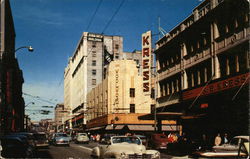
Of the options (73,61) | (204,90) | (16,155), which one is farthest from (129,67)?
(73,61)

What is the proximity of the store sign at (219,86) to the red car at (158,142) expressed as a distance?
5.01m

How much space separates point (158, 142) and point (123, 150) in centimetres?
1561

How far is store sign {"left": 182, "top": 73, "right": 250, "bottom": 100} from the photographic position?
77.8 feet

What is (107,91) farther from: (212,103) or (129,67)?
(212,103)

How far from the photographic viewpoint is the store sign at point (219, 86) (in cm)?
2371

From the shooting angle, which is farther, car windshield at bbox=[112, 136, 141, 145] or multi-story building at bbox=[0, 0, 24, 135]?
multi-story building at bbox=[0, 0, 24, 135]

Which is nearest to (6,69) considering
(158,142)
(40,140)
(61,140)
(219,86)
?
(61,140)

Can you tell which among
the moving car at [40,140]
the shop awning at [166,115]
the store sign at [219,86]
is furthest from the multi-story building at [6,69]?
the store sign at [219,86]

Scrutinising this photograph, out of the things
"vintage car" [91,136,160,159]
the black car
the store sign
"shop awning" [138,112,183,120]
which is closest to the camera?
"vintage car" [91,136,160,159]

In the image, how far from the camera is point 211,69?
29.0 metres

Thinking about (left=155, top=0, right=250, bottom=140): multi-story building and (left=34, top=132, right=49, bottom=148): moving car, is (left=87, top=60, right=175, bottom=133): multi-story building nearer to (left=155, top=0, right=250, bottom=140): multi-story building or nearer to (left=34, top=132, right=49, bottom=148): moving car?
→ (left=155, top=0, right=250, bottom=140): multi-story building

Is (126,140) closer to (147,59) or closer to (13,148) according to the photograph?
(13,148)

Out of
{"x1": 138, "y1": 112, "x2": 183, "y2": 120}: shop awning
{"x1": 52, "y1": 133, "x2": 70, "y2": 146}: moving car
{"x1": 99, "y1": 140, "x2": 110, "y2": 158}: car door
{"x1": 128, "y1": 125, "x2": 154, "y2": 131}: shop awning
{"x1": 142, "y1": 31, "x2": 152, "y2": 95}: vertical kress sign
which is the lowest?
{"x1": 52, "y1": 133, "x2": 70, "y2": 146}: moving car

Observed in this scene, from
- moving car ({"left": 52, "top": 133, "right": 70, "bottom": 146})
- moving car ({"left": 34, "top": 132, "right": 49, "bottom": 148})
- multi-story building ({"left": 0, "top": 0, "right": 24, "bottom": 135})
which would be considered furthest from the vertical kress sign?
multi-story building ({"left": 0, "top": 0, "right": 24, "bottom": 135})
